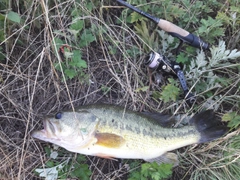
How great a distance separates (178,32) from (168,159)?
1.17m

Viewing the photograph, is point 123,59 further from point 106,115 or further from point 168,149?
point 168,149

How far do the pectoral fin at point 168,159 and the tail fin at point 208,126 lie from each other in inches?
10.9

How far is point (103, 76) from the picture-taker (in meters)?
3.37

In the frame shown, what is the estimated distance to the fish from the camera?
2.70 metres

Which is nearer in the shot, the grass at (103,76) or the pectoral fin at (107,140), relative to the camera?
the pectoral fin at (107,140)

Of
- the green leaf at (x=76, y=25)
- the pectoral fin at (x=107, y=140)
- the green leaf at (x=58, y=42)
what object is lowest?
the pectoral fin at (x=107, y=140)

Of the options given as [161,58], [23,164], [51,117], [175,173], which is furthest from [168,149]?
[23,164]

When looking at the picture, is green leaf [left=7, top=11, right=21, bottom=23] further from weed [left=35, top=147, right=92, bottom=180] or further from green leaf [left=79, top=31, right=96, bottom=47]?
weed [left=35, top=147, right=92, bottom=180]

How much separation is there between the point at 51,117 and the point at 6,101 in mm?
658

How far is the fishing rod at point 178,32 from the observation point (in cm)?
311

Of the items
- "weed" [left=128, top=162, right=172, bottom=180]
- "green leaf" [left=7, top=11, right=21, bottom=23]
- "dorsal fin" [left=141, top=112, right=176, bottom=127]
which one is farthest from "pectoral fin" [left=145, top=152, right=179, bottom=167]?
"green leaf" [left=7, top=11, right=21, bottom=23]

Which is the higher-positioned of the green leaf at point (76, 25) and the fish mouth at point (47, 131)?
the green leaf at point (76, 25)

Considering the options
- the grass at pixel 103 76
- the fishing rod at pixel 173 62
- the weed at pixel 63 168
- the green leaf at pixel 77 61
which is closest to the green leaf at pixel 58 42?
the grass at pixel 103 76

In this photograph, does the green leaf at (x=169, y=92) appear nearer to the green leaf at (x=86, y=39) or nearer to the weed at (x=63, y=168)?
the green leaf at (x=86, y=39)
